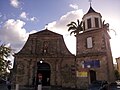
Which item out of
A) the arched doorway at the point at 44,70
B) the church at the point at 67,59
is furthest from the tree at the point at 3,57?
the arched doorway at the point at 44,70

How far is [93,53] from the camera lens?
80.9 ft

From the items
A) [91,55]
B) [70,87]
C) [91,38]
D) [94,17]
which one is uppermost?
[94,17]

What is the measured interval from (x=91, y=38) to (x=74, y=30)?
9.89 meters

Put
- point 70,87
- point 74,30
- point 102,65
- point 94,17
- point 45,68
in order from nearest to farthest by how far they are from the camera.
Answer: point 102,65
point 94,17
point 70,87
point 45,68
point 74,30

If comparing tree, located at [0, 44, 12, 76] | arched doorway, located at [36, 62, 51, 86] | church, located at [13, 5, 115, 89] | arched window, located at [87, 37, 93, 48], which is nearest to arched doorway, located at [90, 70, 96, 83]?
church, located at [13, 5, 115, 89]

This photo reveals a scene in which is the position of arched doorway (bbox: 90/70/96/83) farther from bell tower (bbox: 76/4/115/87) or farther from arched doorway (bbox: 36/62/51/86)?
arched doorway (bbox: 36/62/51/86)

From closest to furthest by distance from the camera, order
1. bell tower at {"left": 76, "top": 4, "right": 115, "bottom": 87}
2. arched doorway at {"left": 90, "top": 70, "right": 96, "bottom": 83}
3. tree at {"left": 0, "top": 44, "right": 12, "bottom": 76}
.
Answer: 1. tree at {"left": 0, "top": 44, "right": 12, "bottom": 76}
2. bell tower at {"left": 76, "top": 4, "right": 115, "bottom": 87}
3. arched doorway at {"left": 90, "top": 70, "right": 96, "bottom": 83}

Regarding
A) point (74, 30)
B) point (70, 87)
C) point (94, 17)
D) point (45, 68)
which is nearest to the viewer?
point (94, 17)

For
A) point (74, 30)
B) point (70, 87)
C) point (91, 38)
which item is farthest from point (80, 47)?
point (74, 30)

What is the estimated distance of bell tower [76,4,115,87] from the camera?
77.5 ft

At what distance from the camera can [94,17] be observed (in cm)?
2575

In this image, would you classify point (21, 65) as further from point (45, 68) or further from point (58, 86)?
point (58, 86)

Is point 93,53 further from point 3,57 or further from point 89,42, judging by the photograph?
point 3,57

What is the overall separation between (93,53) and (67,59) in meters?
6.08
